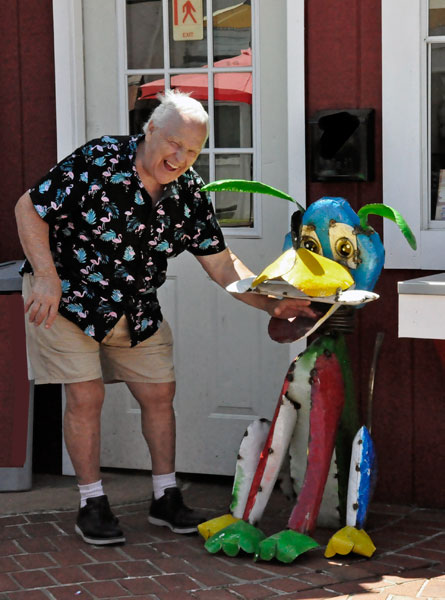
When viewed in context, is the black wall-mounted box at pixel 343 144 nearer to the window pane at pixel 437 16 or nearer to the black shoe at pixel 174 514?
the window pane at pixel 437 16

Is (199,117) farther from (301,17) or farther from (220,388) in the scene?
(220,388)

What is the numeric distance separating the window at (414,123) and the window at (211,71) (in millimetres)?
703

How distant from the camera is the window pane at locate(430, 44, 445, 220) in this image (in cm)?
468

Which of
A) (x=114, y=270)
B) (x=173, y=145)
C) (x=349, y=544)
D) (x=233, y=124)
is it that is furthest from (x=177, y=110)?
(x=349, y=544)

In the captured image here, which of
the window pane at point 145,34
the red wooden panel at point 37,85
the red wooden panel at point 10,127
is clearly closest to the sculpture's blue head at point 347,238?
the window pane at point 145,34

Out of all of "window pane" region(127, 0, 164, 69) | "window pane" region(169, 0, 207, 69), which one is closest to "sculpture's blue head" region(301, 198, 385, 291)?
"window pane" region(169, 0, 207, 69)

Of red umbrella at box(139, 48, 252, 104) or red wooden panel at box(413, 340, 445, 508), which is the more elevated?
red umbrella at box(139, 48, 252, 104)

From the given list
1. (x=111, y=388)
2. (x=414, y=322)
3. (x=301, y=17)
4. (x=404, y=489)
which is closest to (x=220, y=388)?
(x=111, y=388)

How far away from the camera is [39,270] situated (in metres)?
4.09

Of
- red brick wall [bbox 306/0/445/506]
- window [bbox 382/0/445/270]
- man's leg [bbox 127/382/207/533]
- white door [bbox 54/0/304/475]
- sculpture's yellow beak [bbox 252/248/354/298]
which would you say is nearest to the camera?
sculpture's yellow beak [bbox 252/248/354/298]

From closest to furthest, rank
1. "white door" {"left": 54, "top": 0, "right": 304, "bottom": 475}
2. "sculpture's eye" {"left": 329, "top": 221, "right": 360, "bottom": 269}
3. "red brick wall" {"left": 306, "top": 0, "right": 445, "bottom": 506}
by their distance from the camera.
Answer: "sculpture's eye" {"left": 329, "top": 221, "right": 360, "bottom": 269}
"red brick wall" {"left": 306, "top": 0, "right": 445, "bottom": 506}
"white door" {"left": 54, "top": 0, "right": 304, "bottom": 475}

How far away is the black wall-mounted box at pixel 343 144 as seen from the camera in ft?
15.3

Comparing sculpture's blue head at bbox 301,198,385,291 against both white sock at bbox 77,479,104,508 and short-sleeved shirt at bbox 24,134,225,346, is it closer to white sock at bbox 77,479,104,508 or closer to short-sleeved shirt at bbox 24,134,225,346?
short-sleeved shirt at bbox 24,134,225,346

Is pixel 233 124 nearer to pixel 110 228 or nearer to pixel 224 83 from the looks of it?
pixel 224 83
